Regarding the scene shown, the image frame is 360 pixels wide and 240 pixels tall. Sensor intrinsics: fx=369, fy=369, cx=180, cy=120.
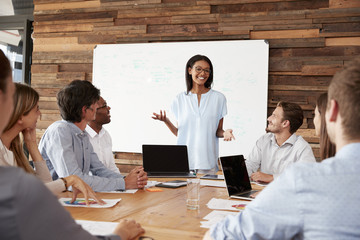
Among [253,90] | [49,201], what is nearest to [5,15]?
[253,90]

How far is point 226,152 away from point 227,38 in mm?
1317

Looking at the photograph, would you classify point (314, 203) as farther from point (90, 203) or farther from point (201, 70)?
point (201, 70)

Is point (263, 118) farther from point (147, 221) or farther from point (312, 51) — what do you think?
point (147, 221)

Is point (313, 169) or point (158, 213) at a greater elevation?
point (313, 169)

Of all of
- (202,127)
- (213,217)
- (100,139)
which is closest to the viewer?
(213,217)

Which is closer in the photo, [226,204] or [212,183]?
[226,204]

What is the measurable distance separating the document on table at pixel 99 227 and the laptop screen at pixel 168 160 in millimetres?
1370

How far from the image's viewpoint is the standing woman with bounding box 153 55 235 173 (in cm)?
338

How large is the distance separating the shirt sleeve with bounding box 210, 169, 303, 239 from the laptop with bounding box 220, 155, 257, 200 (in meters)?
1.00

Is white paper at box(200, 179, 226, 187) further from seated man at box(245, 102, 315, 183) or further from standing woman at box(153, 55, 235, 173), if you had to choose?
standing woman at box(153, 55, 235, 173)

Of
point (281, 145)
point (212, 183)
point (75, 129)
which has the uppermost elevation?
point (75, 129)

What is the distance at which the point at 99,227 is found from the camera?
4.20ft

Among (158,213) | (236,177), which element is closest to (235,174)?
(236,177)

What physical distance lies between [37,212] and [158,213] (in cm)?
96
